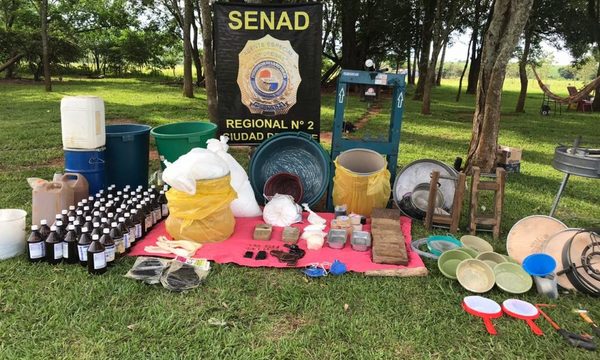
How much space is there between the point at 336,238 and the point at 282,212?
2.48ft

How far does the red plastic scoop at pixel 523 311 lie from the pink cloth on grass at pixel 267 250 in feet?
2.22

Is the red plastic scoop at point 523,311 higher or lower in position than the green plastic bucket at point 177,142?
lower

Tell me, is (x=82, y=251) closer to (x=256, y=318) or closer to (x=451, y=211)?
(x=256, y=318)

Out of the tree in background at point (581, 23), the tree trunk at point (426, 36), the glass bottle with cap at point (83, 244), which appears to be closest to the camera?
the glass bottle with cap at point (83, 244)

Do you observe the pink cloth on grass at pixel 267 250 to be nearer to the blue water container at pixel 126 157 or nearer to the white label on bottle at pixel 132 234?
the white label on bottle at pixel 132 234

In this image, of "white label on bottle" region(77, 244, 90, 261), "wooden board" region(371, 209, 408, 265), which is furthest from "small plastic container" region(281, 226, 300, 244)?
"white label on bottle" region(77, 244, 90, 261)

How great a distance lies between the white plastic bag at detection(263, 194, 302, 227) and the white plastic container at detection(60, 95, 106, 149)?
1731 millimetres

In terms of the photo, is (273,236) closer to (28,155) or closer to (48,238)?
(48,238)

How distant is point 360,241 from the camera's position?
355 centimetres

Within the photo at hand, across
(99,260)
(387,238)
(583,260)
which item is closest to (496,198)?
(583,260)

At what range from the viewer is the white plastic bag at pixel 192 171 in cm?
→ 337

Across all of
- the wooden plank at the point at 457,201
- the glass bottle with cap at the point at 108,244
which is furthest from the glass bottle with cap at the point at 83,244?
the wooden plank at the point at 457,201

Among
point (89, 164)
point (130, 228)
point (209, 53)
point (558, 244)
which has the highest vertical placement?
point (209, 53)

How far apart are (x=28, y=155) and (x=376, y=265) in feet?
17.7
